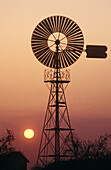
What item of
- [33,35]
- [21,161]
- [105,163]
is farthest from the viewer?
[21,161]

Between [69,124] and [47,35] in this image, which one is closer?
[69,124]

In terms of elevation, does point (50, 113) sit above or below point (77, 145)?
above

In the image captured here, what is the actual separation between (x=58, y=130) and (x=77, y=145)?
181cm

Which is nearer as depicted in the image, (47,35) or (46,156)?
(46,156)

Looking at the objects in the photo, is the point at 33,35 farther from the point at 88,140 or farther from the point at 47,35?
the point at 88,140

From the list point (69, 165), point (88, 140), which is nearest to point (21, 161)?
point (69, 165)

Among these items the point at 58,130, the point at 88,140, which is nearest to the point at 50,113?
the point at 58,130

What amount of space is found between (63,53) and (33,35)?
2717mm

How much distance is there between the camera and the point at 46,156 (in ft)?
97.8

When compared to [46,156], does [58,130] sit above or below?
above

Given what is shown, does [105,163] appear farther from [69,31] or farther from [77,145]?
[69,31]

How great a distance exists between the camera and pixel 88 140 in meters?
31.0

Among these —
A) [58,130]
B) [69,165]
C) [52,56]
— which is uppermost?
[52,56]

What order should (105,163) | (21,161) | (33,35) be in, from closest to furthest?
(105,163) → (33,35) → (21,161)
